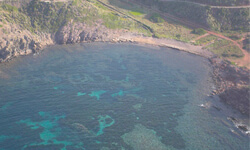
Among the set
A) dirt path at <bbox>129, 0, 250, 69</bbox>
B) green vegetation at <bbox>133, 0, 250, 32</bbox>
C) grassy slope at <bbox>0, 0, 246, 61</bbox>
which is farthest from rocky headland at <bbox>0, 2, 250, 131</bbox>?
green vegetation at <bbox>133, 0, 250, 32</bbox>

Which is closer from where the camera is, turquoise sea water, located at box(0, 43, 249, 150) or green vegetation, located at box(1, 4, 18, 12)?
turquoise sea water, located at box(0, 43, 249, 150)

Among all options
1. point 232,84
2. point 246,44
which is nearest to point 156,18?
point 246,44

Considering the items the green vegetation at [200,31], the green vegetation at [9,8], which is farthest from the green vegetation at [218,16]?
the green vegetation at [9,8]

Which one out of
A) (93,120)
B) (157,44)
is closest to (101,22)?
(157,44)

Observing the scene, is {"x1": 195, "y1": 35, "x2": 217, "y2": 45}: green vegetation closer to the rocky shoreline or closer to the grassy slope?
the grassy slope

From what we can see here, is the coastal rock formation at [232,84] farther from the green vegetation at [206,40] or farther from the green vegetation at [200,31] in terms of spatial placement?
the green vegetation at [200,31]

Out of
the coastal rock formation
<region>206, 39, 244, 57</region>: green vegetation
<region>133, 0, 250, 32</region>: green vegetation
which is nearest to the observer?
the coastal rock formation

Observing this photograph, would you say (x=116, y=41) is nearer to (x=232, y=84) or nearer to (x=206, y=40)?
(x=206, y=40)

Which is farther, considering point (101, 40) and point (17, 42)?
point (101, 40)
